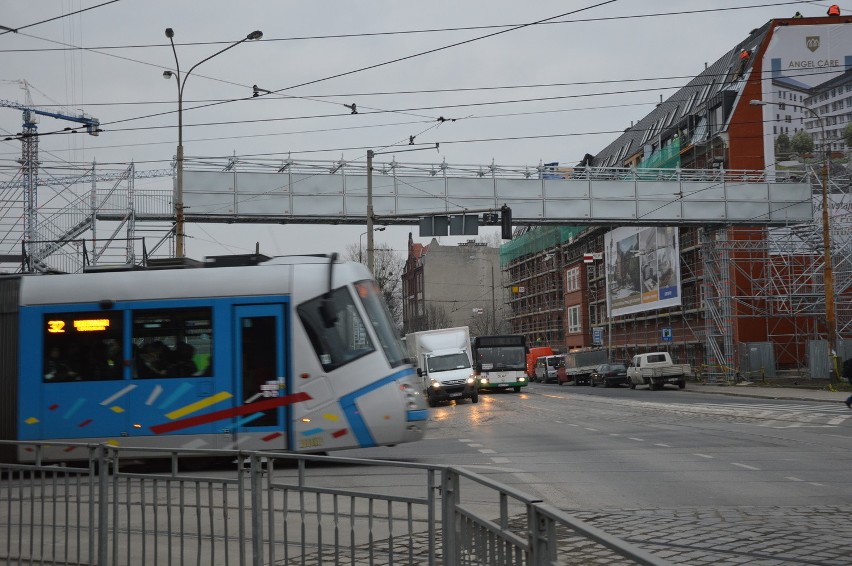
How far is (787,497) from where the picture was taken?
10.9 metres

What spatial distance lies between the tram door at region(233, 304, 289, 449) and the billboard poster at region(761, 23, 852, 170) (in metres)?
42.8

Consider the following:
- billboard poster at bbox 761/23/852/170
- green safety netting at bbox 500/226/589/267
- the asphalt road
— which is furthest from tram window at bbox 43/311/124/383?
green safety netting at bbox 500/226/589/267

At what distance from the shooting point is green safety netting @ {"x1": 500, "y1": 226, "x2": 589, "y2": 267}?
3238 inches

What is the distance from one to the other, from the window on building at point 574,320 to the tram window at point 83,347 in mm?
73830

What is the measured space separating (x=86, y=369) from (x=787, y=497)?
10.1m

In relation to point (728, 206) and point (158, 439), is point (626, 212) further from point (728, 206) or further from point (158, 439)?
point (158, 439)

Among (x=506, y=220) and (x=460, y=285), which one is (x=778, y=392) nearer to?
(x=506, y=220)

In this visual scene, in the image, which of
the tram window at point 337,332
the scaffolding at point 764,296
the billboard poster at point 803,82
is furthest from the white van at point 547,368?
the tram window at point 337,332

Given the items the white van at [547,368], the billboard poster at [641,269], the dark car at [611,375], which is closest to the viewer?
the billboard poster at [641,269]

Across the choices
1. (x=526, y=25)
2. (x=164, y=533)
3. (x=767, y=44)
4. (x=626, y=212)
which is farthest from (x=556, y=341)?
(x=164, y=533)

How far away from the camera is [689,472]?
13383mm

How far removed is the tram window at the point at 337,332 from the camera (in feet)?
50.2

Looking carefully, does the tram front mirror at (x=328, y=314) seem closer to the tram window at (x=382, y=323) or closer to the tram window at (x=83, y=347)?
the tram window at (x=382, y=323)

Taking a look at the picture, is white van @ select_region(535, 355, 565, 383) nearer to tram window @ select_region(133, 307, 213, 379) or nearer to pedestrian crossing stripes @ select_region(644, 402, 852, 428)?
pedestrian crossing stripes @ select_region(644, 402, 852, 428)
